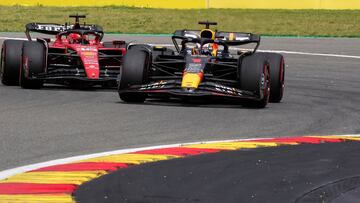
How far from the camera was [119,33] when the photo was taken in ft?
95.8

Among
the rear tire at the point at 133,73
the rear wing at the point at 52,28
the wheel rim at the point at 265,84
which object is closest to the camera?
the wheel rim at the point at 265,84

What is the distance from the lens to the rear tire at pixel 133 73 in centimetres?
1317

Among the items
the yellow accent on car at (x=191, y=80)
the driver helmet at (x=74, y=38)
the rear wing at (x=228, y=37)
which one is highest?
the rear wing at (x=228, y=37)

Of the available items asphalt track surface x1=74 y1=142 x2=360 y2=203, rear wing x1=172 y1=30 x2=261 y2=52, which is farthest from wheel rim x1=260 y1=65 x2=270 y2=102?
asphalt track surface x1=74 y1=142 x2=360 y2=203

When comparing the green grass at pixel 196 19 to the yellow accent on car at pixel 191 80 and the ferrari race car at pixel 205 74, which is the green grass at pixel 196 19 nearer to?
the ferrari race car at pixel 205 74

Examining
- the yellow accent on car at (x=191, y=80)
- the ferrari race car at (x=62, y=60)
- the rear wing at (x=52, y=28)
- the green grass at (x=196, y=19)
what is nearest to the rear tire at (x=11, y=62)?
the ferrari race car at (x=62, y=60)

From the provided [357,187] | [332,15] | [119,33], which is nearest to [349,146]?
[357,187]

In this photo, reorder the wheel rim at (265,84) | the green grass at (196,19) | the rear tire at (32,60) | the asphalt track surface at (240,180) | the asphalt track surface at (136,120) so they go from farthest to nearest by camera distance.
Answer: the green grass at (196,19) → the rear tire at (32,60) → the wheel rim at (265,84) → the asphalt track surface at (136,120) → the asphalt track surface at (240,180)

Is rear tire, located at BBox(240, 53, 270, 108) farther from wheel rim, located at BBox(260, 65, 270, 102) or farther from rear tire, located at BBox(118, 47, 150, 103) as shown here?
rear tire, located at BBox(118, 47, 150, 103)

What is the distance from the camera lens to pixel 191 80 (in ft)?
42.8

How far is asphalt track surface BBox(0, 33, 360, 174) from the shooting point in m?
9.42

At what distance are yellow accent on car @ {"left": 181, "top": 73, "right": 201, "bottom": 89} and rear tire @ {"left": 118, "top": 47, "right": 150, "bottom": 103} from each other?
53 centimetres

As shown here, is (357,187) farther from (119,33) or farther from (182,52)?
(119,33)

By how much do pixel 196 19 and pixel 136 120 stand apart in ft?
66.9
